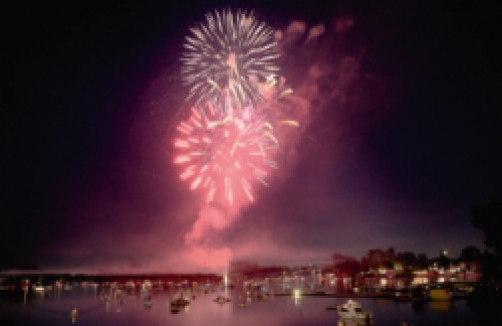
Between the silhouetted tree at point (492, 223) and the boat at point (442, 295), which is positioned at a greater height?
the silhouetted tree at point (492, 223)

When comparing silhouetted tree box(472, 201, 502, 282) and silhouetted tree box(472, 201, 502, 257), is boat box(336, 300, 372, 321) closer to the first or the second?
silhouetted tree box(472, 201, 502, 282)

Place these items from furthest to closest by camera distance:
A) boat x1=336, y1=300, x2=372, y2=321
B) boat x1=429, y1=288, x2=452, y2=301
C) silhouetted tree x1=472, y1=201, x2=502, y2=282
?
boat x1=429, y1=288, x2=452, y2=301 → silhouetted tree x1=472, y1=201, x2=502, y2=282 → boat x1=336, y1=300, x2=372, y2=321

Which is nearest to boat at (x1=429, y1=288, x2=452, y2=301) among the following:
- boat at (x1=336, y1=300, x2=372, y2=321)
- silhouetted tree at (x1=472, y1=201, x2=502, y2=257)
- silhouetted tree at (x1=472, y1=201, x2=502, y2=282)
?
silhouetted tree at (x1=472, y1=201, x2=502, y2=282)

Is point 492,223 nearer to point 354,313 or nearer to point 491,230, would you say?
point 491,230

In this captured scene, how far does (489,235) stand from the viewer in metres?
60.7

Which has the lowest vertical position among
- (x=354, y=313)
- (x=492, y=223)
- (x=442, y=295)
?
(x=442, y=295)

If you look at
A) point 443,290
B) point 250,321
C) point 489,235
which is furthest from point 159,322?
point 489,235

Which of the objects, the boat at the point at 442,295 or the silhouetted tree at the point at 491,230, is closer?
the silhouetted tree at the point at 491,230

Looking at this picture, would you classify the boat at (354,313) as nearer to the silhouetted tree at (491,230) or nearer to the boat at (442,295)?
the boat at (442,295)

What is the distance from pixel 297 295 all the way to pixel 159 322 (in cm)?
4737

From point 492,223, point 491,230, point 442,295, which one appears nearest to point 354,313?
point 442,295

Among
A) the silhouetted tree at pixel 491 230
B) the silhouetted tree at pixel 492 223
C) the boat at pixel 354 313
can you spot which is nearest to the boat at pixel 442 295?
the silhouetted tree at pixel 491 230

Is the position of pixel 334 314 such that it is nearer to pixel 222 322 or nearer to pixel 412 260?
pixel 222 322

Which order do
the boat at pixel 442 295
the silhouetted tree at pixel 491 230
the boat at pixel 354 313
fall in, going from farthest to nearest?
1. the boat at pixel 442 295
2. the silhouetted tree at pixel 491 230
3. the boat at pixel 354 313
